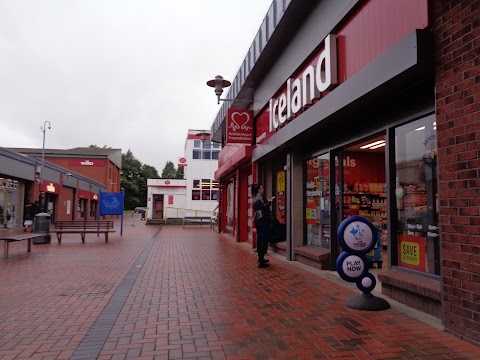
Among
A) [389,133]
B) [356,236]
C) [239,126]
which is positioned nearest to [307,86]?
[389,133]

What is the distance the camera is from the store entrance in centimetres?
828

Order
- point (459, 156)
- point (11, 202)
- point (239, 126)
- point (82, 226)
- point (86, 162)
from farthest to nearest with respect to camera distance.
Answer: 1. point (86, 162)
2. point (11, 202)
3. point (82, 226)
4. point (239, 126)
5. point (459, 156)

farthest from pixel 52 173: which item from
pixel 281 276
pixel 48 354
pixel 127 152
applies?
pixel 127 152

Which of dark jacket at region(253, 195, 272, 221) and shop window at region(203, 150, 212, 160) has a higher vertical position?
shop window at region(203, 150, 212, 160)

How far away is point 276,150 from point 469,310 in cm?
632

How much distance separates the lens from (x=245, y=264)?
8.52m

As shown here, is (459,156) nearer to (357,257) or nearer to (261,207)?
(357,257)

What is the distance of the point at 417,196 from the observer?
5.04 meters

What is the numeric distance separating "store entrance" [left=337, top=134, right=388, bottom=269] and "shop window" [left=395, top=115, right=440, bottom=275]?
2.71m

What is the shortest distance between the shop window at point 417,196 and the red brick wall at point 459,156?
31.3 inches

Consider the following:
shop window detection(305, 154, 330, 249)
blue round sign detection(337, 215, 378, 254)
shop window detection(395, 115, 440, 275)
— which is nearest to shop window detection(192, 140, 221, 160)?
shop window detection(305, 154, 330, 249)

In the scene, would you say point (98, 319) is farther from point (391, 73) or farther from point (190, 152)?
point (190, 152)

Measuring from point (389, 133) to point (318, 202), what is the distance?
2985mm

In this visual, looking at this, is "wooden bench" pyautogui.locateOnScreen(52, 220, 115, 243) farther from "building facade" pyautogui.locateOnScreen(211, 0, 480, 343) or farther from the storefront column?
the storefront column
